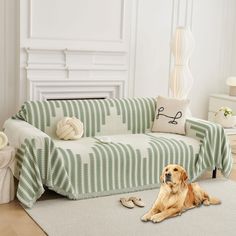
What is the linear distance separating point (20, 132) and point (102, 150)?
0.65 metres

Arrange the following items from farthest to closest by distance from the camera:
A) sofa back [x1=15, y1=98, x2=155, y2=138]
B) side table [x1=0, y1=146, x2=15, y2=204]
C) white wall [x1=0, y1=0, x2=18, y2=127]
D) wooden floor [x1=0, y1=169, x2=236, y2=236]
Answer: white wall [x1=0, y1=0, x2=18, y2=127], sofa back [x1=15, y1=98, x2=155, y2=138], side table [x1=0, y1=146, x2=15, y2=204], wooden floor [x1=0, y1=169, x2=236, y2=236]

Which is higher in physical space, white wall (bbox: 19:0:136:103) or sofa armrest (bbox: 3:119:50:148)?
white wall (bbox: 19:0:136:103)

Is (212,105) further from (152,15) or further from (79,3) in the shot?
(79,3)

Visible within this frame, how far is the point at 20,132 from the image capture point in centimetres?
378

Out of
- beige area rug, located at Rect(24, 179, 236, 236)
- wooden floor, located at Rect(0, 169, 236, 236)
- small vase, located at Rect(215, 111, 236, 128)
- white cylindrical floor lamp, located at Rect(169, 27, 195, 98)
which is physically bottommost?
wooden floor, located at Rect(0, 169, 236, 236)

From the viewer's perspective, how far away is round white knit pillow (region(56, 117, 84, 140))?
4.10 metres

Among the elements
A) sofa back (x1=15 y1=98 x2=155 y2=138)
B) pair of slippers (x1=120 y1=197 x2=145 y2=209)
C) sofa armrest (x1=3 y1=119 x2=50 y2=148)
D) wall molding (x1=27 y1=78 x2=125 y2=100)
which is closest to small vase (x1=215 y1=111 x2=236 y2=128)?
sofa back (x1=15 y1=98 x2=155 y2=138)

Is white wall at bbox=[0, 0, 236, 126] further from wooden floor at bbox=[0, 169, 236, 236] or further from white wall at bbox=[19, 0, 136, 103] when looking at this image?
wooden floor at bbox=[0, 169, 236, 236]

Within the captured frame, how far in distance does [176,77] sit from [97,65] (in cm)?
87

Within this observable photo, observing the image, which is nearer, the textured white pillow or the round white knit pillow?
the round white knit pillow

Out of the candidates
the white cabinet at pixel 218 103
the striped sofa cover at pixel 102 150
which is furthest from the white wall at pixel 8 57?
the white cabinet at pixel 218 103

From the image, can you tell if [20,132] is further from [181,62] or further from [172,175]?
[181,62]

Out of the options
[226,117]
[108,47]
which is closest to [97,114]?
[108,47]

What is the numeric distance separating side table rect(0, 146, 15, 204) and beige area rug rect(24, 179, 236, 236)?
0.24 m
